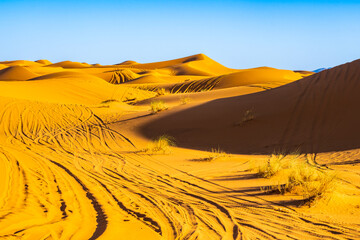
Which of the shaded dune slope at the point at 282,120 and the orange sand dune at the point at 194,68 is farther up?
the orange sand dune at the point at 194,68

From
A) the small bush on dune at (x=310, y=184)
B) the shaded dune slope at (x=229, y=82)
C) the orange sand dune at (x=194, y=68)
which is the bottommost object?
the small bush on dune at (x=310, y=184)

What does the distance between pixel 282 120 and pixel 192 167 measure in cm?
612

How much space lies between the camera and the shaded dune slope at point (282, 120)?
12016 mm

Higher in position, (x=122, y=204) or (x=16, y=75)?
(x=16, y=75)

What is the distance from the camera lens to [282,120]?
1396 cm

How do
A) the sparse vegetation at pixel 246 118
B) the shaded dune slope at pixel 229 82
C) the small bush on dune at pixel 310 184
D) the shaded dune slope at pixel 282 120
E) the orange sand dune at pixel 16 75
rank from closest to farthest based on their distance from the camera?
1. the small bush on dune at pixel 310 184
2. the shaded dune slope at pixel 282 120
3. the sparse vegetation at pixel 246 118
4. the shaded dune slope at pixel 229 82
5. the orange sand dune at pixel 16 75

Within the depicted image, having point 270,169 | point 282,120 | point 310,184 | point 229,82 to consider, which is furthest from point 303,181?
point 229,82

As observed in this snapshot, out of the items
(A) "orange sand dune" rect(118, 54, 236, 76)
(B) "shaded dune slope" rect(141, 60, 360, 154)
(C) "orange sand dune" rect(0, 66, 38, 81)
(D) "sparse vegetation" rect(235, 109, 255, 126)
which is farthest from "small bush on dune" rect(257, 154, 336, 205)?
(A) "orange sand dune" rect(118, 54, 236, 76)

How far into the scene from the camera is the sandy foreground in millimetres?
4816

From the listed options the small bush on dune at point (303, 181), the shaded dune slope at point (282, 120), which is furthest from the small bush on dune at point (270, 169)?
the shaded dune slope at point (282, 120)

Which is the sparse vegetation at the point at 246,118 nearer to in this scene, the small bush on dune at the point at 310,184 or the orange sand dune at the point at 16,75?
the small bush on dune at the point at 310,184

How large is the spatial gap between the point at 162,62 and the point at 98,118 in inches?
4346

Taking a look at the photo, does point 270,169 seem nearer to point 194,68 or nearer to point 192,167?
point 192,167

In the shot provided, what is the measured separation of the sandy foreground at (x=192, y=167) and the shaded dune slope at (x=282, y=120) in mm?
45
